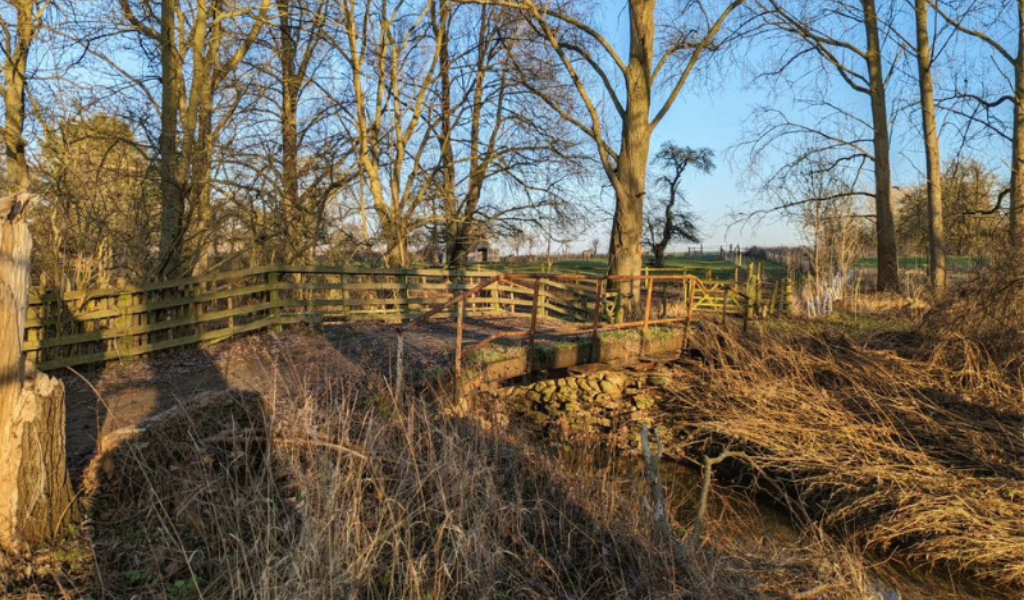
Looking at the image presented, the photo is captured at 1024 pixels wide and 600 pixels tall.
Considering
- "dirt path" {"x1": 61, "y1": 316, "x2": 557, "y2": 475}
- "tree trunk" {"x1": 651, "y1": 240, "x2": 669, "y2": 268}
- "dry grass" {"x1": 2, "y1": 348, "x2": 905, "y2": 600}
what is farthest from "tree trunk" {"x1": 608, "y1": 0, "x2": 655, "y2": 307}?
"tree trunk" {"x1": 651, "y1": 240, "x2": 669, "y2": 268}

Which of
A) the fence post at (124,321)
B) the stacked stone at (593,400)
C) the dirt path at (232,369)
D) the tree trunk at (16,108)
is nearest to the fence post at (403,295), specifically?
the dirt path at (232,369)

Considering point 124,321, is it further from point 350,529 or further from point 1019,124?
point 1019,124

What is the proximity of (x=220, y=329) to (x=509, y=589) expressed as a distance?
7.32 m

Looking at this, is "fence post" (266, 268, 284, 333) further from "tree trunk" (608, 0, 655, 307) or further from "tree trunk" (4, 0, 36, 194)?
"tree trunk" (608, 0, 655, 307)

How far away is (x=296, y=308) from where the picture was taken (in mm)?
10734

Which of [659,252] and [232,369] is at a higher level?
[659,252]

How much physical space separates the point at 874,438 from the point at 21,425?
27.2ft

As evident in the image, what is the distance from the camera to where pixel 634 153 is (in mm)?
12234

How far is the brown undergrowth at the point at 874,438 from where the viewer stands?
6.04 metres

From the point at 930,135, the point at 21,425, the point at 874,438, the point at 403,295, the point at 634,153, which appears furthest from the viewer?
the point at 930,135

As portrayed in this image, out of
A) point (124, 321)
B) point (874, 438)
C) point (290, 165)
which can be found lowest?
point (874, 438)

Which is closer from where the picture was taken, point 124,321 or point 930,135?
point 124,321

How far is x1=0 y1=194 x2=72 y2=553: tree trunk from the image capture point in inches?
132

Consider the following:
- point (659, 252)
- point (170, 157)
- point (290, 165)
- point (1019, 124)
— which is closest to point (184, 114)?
point (170, 157)
